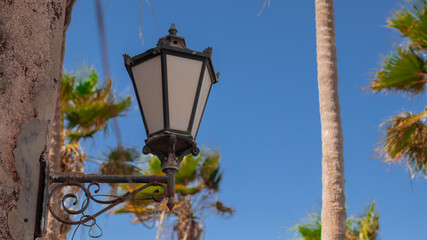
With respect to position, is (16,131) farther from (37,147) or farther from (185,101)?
(185,101)

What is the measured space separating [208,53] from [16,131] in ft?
2.97

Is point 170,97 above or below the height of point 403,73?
below

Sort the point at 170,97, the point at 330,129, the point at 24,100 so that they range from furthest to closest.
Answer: the point at 330,129
the point at 170,97
the point at 24,100

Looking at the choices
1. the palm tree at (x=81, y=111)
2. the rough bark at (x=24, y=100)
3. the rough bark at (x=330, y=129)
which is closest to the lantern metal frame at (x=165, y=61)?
the rough bark at (x=24, y=100)

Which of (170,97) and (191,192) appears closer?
(170,97)

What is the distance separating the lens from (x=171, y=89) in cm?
261

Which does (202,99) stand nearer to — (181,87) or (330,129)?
(181,87)

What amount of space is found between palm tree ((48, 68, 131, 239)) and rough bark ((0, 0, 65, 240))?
8984 millimetres

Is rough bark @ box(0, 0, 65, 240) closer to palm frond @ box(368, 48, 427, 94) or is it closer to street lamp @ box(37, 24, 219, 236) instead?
street lamp @ box(37, 24, 219, 236)

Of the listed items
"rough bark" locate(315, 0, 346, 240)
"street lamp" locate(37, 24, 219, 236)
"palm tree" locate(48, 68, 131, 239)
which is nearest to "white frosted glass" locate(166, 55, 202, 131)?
"street lamp" locate(37, 24, 219, 236)

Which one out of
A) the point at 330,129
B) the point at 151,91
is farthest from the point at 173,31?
the point at 330,129

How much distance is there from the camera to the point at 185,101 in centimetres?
262

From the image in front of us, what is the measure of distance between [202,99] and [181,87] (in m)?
0.13

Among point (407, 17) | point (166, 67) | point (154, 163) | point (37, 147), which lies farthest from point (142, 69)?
point (154, 163)
